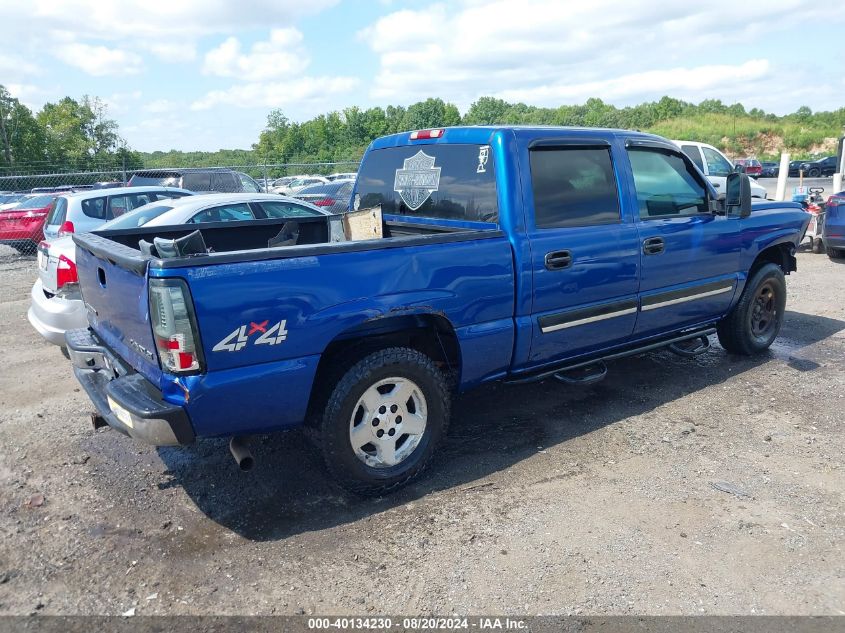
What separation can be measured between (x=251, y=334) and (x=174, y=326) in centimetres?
34

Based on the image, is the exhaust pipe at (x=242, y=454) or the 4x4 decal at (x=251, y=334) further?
the exhaust pipe at (x=242, y=454)

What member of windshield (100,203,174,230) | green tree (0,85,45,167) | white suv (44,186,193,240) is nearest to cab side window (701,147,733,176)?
windshield (100,203,174,230)

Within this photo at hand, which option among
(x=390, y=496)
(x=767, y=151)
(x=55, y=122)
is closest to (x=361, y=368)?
(x=390, y=496)

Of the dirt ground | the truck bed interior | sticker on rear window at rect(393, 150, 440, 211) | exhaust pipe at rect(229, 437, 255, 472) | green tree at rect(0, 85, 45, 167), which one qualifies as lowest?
the dirt ground

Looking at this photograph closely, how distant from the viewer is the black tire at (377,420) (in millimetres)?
3432

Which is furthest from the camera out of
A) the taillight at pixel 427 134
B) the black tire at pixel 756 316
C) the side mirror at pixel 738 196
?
the black tire at pixel 756 316

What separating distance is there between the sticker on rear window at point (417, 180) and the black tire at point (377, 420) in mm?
1420

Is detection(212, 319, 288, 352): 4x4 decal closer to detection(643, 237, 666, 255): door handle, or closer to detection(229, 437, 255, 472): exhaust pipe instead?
detection(229, 437, 255, 472): exhaust pipe

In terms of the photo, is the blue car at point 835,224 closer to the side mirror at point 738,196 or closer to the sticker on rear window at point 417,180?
the side mirror at point 738,196

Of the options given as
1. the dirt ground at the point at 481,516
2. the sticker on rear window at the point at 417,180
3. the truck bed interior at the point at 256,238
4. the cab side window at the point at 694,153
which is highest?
the cab side window at the point at 694,153

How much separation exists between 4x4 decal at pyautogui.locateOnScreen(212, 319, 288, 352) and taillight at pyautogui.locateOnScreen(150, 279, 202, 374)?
0.39 ft

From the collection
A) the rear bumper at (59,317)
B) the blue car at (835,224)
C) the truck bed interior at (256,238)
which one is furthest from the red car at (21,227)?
the blue car at (835,224)

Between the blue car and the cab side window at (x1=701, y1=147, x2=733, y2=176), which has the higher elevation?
the cab side window at (x1=701, y1=147, x2=733, y2=176)

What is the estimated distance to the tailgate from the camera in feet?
10.1
